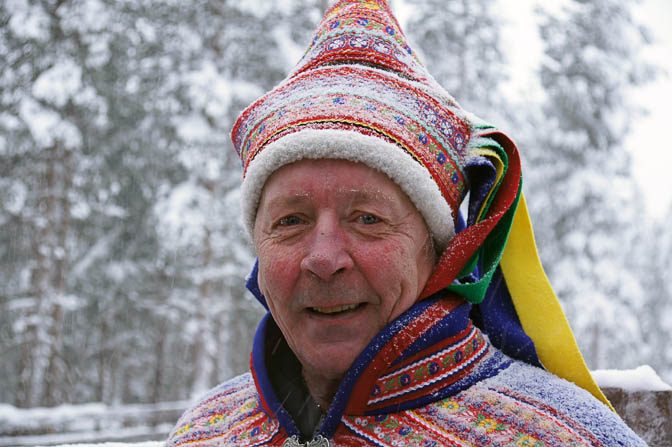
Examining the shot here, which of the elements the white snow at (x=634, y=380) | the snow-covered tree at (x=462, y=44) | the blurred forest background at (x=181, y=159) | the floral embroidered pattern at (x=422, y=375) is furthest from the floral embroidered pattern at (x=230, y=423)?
the snow-covered tree at (x=462, y=44)

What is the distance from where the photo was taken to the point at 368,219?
159 cm

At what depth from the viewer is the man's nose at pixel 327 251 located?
4.95ft

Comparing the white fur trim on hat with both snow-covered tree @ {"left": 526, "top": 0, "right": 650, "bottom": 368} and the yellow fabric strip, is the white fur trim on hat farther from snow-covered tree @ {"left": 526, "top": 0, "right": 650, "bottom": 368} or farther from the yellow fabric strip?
snow-covered tree @ {"left": 526, "top": 0, "right": 650, "bottom": 368}

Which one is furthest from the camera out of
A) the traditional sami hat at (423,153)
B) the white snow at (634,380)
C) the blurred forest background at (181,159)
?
the blurred forest background at (181,159)

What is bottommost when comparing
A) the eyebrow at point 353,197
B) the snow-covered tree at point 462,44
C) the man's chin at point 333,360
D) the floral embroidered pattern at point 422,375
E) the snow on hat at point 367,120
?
the floral embroidered pattern at point 422,375

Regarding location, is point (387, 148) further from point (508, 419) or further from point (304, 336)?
point (508, 419)

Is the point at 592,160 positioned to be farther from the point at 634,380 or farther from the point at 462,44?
the point at 634,380

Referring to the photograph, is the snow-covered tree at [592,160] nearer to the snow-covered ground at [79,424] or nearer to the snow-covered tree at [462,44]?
the snow-covered tree at [462,44]

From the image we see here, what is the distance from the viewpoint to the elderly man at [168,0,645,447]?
5.10ft

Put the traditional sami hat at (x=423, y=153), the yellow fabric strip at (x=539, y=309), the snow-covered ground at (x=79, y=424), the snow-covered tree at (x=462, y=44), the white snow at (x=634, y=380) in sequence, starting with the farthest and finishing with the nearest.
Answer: the snow-covered tree at (x=462, y=44) → the snow-covered ground at (x=79, y=424) → the white snow at (x=634, y=380) → the yellow fabric strip at (x=539, y=309) → the traditional sami hat at (x=423, y=153)

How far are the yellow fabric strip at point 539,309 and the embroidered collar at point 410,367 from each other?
0.28 m

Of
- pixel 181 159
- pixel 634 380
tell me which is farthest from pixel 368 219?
pixel 181 159

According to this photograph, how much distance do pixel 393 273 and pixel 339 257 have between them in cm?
16

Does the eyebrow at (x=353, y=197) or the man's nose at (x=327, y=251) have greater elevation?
the eyebrow at (x=353, y=197)
